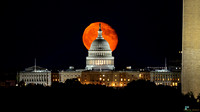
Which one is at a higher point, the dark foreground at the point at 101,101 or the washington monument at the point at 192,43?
the washington monument at the point at 192,43

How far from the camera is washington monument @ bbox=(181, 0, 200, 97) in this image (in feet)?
335

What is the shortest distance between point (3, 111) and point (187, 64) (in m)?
24.9

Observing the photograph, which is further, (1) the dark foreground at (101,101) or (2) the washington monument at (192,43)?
(1) the dark foreground at (101,101)

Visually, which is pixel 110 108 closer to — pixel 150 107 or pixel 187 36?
pixel 150 107

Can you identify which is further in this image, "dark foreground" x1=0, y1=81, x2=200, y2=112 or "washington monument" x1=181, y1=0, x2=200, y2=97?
"dark foreground" x1=0, y1=81, x2=200, y2=112

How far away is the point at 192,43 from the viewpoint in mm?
102750

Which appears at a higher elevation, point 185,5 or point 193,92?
point 185,5

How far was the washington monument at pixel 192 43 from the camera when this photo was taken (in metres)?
102

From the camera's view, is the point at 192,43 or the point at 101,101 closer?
the point at 192,43

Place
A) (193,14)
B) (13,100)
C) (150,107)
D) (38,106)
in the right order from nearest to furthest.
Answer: (193,14)
(150,107)
(38,106)
(13,100)

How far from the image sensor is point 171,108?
344ft

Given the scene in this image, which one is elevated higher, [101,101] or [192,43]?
[192,43]

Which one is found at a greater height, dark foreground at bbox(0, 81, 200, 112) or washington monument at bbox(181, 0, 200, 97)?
washington monument at bbox(181, 0, 200, 97)

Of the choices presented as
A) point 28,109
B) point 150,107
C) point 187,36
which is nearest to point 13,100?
point 28,109
